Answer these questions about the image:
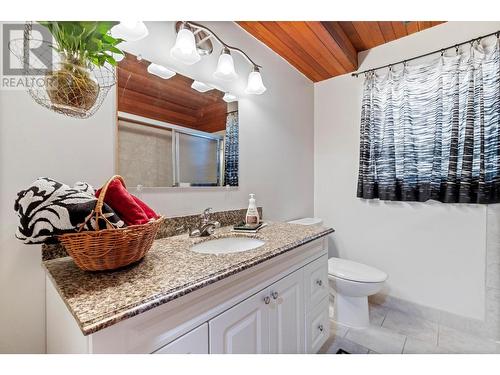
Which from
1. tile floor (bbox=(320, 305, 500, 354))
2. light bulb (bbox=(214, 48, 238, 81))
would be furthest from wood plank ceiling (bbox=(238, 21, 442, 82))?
tile floor (bbox=(320, 305, 500, 354))

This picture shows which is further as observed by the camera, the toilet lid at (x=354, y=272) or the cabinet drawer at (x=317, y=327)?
the toilet lid at (x=354, y=272)

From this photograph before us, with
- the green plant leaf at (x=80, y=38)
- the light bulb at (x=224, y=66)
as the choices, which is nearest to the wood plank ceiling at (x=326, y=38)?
the light bulb at (x=224, y=66)

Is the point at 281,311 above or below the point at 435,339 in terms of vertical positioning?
above

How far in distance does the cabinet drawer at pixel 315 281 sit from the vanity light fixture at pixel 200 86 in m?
1.16

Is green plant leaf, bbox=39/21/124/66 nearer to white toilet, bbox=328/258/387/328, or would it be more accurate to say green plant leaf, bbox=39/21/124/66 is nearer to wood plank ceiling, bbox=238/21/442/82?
wood plank ceiling, bbox=238/21/442/82

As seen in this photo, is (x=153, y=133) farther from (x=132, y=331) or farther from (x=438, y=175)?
(x=438, y=175)

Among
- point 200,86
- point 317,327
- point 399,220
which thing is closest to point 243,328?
point 317,327

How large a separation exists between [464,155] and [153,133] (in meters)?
1.98

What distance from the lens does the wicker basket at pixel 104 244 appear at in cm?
58

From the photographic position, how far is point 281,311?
966 mm

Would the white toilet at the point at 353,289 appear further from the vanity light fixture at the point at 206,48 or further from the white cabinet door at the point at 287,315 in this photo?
the vanity light fixture at the point at 206,48

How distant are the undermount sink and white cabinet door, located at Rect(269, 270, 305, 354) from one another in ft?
0.78

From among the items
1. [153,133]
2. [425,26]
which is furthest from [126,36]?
[425,26]
